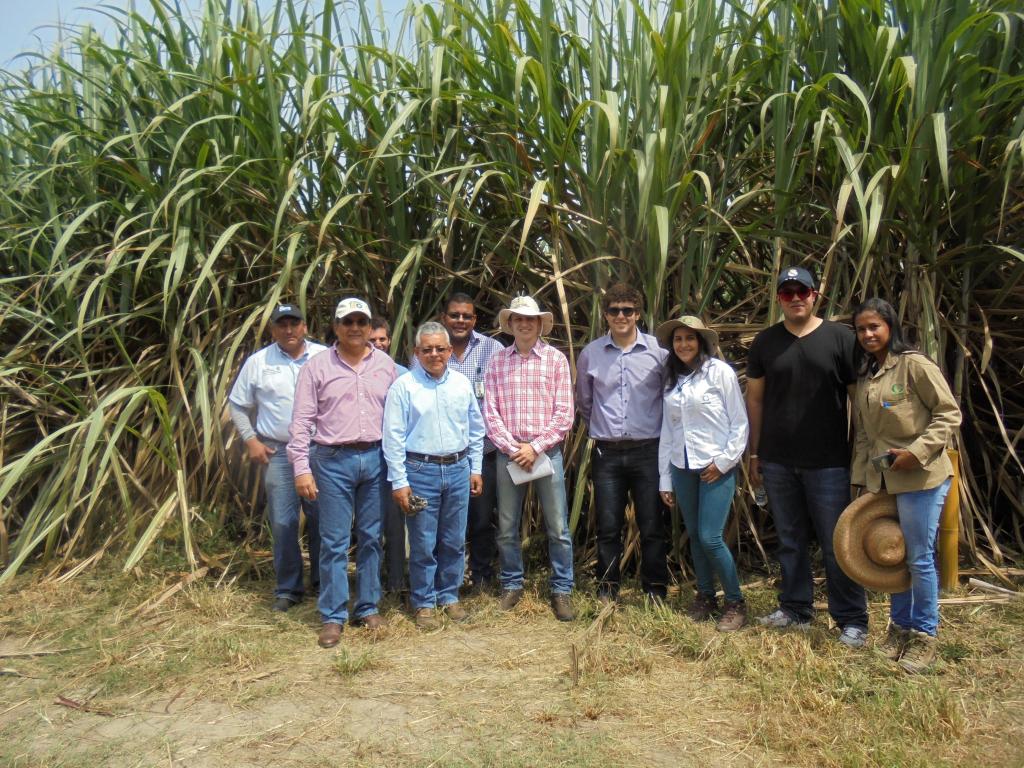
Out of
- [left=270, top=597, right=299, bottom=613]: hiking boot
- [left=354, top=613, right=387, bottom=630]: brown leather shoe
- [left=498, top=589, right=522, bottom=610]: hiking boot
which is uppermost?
[left=498, top=589, right=522, bottom=610]: hiking boot

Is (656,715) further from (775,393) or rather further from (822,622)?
(775,393)

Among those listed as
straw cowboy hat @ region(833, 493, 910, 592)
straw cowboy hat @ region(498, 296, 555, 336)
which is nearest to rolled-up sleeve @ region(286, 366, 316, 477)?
straw cowboy hat @ region(498, 296, 555, 336)

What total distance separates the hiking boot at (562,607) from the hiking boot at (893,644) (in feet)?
3.74

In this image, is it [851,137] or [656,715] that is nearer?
[656,715]

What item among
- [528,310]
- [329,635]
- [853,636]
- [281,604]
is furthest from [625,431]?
[281,604]

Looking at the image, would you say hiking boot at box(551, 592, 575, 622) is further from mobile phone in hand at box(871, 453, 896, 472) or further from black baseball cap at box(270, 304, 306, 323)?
black baseball cap at box(270, 304, 306, 323)

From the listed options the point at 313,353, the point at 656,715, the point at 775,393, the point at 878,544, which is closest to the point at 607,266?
Result: the point at 775,393

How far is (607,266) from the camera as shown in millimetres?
3943

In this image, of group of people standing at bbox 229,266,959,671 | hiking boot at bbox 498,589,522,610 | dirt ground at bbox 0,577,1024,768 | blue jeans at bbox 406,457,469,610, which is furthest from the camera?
hiking boot at bbox 498,589,522,610

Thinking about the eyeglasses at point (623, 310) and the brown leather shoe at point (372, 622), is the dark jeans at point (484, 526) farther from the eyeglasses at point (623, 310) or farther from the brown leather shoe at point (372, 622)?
the eyeglasses at point (623, 310)

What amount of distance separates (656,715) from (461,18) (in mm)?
3297

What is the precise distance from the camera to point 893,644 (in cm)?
299

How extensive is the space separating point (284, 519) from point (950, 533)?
2594 millimetres

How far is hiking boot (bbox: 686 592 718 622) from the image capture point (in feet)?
11.4
